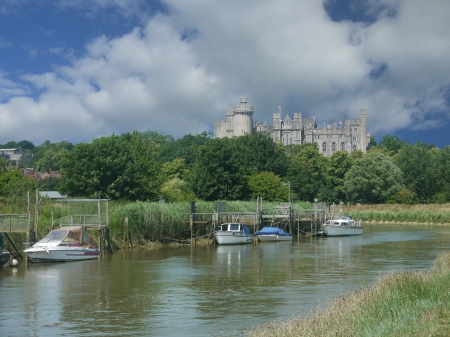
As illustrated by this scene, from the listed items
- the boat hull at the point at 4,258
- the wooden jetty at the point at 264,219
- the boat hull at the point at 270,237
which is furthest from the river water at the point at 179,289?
the boat hull at the point at 270,237

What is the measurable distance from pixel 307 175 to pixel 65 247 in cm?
8189

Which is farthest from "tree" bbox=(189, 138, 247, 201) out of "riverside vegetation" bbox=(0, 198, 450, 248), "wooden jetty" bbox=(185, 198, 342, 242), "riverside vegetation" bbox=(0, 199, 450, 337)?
"riverside vegetation" bbox=(0, 199, 450, 337)

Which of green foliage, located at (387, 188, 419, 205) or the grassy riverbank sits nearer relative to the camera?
the grassy riverbank

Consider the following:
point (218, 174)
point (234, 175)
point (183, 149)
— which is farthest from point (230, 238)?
point (183, 149)

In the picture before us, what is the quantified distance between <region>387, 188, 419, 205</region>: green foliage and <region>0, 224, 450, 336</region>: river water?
59205 millimetres

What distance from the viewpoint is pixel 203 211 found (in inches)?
2121

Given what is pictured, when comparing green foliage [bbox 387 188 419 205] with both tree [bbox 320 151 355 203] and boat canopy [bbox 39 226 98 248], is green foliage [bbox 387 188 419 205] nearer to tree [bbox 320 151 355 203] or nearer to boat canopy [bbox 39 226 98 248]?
tree [bbox 320 151 355 203]

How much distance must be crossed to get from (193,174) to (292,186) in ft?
93.8

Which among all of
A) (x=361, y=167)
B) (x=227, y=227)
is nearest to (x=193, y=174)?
(x=227, y=227)

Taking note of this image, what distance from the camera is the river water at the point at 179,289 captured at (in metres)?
18.5

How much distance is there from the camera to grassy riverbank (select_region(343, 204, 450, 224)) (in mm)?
81938

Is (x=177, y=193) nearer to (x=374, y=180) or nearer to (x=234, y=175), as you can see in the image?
(x=234, y=175)

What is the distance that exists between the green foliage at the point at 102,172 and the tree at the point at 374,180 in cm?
5387

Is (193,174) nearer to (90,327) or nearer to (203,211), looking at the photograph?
(203,211)
